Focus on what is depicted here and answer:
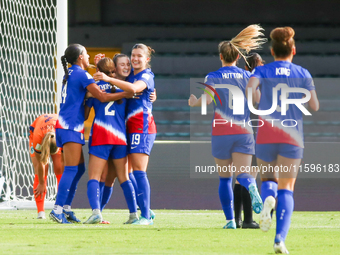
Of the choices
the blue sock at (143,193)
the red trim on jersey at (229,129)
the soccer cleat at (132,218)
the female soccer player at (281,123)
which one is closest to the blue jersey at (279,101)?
the female soccer player at (281,123)

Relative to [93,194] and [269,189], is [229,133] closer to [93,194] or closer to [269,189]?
[269,189]

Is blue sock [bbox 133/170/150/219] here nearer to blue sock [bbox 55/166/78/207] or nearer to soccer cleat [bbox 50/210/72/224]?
blue sock [bbox 55/166/78/207]

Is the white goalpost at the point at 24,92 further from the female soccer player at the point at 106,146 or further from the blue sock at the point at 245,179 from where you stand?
the blue sock at the point at 245,179

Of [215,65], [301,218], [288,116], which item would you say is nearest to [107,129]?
[288,116]

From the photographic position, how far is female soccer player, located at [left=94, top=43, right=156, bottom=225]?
14.6ft

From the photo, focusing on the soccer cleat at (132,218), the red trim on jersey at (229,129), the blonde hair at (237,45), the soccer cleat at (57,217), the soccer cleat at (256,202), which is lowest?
the soccer cleat at (132,218)

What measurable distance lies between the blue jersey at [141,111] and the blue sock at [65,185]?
597 millimetres

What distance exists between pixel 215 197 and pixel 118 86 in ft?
13.4

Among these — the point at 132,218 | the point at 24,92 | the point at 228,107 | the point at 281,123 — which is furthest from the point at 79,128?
the point at 24,92

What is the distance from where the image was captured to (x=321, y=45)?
21734mm

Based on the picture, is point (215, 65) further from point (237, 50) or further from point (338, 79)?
point (237, 50)

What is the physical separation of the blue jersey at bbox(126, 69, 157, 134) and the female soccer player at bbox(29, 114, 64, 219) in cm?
83

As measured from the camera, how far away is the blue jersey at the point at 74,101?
4.46m

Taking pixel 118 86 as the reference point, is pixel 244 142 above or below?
below
